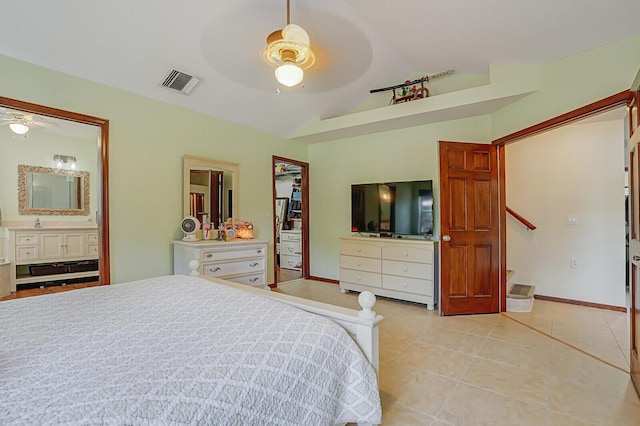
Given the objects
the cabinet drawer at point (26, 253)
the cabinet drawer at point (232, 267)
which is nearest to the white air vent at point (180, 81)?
the cabinet drawer at point (232, 267)

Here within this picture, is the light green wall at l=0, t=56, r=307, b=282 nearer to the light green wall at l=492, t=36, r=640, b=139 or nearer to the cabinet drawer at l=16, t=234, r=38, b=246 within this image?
the cabinet drawer at l=16, t=234, r=38, b=246

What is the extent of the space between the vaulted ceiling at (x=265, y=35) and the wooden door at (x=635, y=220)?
2.10ft

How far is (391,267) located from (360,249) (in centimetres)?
51

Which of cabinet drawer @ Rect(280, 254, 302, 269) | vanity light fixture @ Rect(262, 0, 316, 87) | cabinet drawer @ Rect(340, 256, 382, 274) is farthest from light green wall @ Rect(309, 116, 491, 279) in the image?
vanity light fixture @ Rect(262, 0, 316, 87)

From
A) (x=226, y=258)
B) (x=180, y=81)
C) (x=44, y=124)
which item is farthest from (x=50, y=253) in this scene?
(x=180, y=81)

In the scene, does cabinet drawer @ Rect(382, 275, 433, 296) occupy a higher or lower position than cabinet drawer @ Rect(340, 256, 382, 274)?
lower

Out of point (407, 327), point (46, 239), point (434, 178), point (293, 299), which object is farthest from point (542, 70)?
point (46, 239)

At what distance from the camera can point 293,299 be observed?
5.97 ft

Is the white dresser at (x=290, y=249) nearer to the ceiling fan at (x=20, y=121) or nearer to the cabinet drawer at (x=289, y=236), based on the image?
the cabinet drawer at (x=289, y=236)

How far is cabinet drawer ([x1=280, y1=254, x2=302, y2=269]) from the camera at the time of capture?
→ 6348 millimetres

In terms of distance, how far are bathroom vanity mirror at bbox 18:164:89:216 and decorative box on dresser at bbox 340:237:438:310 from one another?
13.6ft

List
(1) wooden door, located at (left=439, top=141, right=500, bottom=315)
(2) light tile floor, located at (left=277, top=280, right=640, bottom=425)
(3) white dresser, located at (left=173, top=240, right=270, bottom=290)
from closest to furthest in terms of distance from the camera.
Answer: (2) light tile floor, located at (left=277, top=280, right=640, bottom=425) → (3) white dresser, located at (left=173, top=240, right=270, bottom=290) → (1) wooden door, located at (left=439, top=141, right=500, bottom=315)

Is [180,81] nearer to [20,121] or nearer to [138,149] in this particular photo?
[138,149]

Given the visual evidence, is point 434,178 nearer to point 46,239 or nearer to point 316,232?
point 316,232
